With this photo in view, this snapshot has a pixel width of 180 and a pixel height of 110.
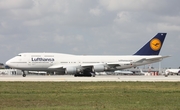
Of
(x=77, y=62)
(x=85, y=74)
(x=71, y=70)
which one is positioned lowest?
(x=85, y=74)

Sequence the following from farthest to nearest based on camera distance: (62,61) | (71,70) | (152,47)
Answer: (152,47), (62,61), (71,70)

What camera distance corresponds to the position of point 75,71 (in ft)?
201

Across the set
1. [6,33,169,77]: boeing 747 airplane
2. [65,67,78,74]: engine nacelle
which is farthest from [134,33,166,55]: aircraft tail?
[65,67,78,74]: engine nacelle

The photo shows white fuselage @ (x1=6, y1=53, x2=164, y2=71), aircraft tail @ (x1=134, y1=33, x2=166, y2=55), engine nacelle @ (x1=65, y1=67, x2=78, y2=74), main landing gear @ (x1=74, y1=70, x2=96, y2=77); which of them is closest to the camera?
engine nacelle @ (x1=65, y1=67, x2=78, y2=74)

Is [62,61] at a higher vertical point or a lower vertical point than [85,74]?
higher

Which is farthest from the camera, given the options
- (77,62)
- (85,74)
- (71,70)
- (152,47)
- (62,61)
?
(152,47)

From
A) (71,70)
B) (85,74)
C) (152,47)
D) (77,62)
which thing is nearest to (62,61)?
(77,62)

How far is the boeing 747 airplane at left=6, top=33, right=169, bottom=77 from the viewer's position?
61.1 metres

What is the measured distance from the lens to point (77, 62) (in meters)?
64.4

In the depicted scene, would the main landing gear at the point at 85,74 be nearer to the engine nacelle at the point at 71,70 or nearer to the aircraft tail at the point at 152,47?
the engine nacelle at the point at 71,70

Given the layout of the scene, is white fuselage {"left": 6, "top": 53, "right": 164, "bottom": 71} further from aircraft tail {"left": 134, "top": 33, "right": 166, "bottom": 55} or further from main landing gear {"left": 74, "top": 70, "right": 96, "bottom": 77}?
aircraft tail {"left": 134, "top": 33, "right": 166, "bottom": 55}

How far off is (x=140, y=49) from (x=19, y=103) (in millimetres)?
53082

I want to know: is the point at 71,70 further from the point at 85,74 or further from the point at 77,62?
the point at 77,62

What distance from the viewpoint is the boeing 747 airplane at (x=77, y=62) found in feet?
200
